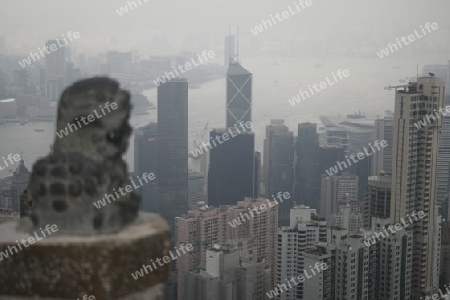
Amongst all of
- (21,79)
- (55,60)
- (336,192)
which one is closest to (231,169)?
(336,192)

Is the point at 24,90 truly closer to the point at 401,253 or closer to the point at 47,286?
the point at 401,253

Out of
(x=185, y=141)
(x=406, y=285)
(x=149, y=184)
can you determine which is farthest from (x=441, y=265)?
(x=185, y=141)

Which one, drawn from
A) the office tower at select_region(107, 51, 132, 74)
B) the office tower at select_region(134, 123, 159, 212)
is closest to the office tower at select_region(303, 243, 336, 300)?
the office tower at select_region(134, 123, 159, 212)

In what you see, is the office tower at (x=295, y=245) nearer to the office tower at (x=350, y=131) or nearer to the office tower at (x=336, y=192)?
the office tower at (x=336, y=192)

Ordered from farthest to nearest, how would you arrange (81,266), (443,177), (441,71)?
(441,71), (443,177), (81,266)

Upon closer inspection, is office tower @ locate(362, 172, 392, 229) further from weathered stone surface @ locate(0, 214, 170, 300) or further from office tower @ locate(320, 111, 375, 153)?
weathered stone surface @ locate(0, 214, 170, 300)

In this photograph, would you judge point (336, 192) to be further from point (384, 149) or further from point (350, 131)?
point (384, 149)
